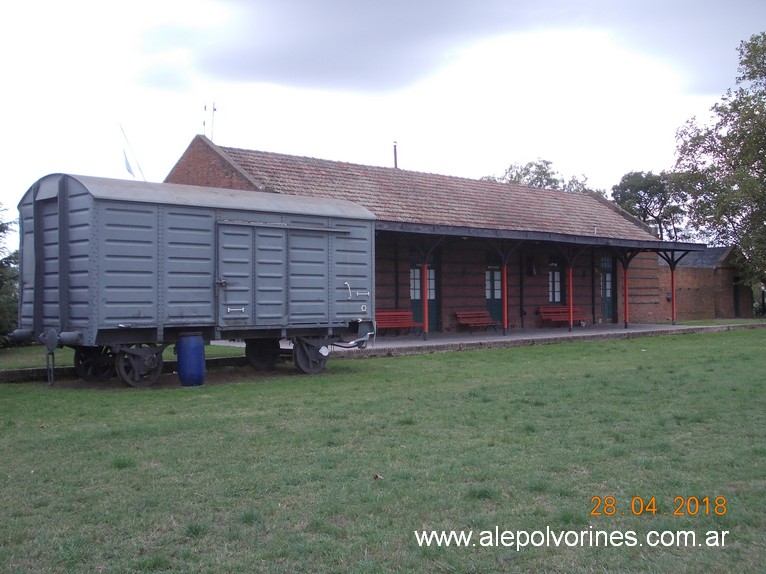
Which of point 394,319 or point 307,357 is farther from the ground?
point 394,319

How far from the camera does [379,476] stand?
18.7ft

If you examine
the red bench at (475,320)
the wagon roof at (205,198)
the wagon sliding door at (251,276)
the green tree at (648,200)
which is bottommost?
the red bench at (475,320)

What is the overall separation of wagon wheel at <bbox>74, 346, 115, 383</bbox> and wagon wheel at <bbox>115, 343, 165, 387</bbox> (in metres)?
0.73

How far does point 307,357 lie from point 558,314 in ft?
45.7

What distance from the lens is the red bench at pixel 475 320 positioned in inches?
891

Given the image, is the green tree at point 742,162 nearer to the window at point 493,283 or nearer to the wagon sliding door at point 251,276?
the window at point 493,283

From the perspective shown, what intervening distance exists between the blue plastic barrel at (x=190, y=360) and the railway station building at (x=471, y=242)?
612 centimetres

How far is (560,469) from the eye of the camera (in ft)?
19.2

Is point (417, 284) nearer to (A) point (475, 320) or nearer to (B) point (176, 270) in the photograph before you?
(A) point (475, 320)

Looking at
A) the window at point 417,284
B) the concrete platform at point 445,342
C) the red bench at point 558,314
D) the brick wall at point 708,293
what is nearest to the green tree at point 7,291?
the concrete platform at point 445,342

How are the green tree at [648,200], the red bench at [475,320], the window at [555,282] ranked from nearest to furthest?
the red bench at [475,320] → the window at [555,282] → the green tree at [648,200]

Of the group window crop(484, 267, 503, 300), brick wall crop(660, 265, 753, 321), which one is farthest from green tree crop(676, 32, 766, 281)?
window crop(484, 267, 503, 300)

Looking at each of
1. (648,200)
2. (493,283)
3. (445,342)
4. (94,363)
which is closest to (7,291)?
(94,363)

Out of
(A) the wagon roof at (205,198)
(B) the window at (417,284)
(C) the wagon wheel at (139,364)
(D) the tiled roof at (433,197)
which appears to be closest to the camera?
(A) the wagon roof at (205,198)
